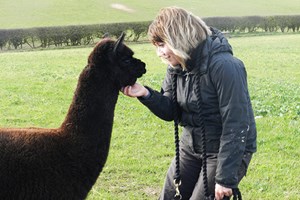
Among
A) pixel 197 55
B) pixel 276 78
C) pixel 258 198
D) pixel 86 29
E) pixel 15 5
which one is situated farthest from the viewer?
pixel 15 5

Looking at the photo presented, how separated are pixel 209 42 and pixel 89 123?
1.15 metres

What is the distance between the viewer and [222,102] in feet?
11.4

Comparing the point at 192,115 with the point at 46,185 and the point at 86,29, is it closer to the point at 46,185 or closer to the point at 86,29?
the point at 46,185

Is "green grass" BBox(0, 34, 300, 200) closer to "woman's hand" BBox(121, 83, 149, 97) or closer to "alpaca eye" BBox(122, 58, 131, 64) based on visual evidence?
"woman's hand" BBox(121, 83, 149, 97)

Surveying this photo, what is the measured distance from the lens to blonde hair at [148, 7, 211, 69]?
338 cm

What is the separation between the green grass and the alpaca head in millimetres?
2003

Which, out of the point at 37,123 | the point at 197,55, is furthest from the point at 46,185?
the point at 37,123

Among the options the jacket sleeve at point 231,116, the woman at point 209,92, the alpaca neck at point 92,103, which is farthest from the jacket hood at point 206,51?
the alpaca neck at point 92,103

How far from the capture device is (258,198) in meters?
5.36

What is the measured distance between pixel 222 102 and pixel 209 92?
16 centimetres

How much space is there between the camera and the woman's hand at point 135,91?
382 cm

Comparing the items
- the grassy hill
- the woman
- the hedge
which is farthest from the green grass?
the grassy hill

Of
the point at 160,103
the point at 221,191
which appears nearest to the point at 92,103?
the point at 160,103

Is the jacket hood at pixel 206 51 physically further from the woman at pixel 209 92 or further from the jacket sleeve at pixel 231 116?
the jacket sleeve at pixel 231 116
